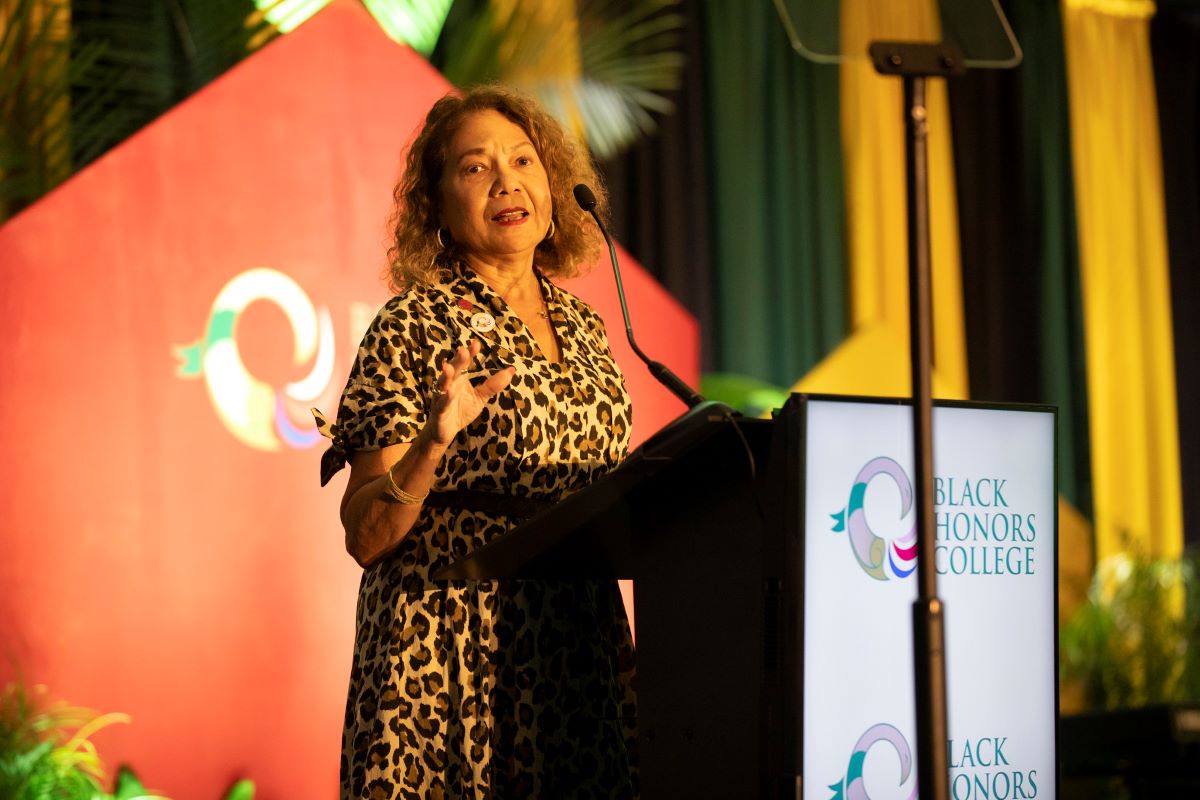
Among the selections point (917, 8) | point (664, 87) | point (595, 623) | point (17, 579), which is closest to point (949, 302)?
point (917, 8)

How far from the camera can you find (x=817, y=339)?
569 centimetres

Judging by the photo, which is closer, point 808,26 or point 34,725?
point 808,26

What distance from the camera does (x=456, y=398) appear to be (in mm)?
1545

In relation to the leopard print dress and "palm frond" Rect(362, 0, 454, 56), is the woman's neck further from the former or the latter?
"palm frond" Rect(362, 0, 454, 56)

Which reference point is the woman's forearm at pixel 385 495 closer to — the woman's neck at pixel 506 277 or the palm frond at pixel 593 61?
the woman's neck at pixel 506 277

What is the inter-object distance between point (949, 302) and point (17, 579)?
410 cm

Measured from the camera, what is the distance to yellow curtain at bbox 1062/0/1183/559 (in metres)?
6.40

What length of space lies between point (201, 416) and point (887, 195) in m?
3.47

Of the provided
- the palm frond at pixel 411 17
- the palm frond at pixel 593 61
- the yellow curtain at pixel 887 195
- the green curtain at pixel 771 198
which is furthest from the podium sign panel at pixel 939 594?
the yellow curtain at pixel 887 195

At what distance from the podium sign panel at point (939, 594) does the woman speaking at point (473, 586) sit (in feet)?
1.44

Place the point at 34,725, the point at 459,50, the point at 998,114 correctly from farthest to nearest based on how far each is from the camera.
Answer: the point at 998,114, the point at 459,50, the point at 34,725

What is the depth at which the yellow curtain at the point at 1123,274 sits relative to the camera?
6398mm

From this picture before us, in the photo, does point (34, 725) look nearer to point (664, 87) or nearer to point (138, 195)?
point (138, 195)

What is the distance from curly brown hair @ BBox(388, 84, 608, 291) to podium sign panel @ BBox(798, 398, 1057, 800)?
796 millimetres
